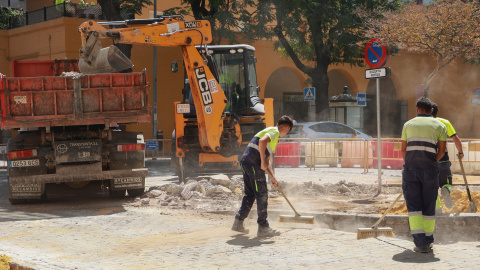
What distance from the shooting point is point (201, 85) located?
552 inches

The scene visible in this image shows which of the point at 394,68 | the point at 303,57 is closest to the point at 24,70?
the point at 303,57

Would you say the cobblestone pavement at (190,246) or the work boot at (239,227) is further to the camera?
the work boot at (239,227)

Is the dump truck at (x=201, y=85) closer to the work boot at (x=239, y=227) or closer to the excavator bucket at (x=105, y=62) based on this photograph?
the excavator bucket at (x=105, y=62)

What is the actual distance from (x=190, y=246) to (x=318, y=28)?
2129 cm

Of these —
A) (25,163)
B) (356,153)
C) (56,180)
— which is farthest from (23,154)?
(356,153)

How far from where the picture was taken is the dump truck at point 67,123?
11.6 m

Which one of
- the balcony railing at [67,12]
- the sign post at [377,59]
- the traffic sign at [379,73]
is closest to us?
the traffic sign at [379,73]

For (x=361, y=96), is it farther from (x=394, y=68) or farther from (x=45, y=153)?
(x=45, y=153)

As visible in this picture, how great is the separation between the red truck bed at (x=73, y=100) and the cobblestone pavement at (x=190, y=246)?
1.98 metres

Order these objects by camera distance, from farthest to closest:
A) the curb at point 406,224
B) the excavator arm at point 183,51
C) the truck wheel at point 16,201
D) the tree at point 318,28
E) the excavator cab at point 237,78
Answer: the tree at point 318,28 → the excavator cab at point 237,78 → the excavator arm at point 183,51 → the truck wheel at point 16,201 → the curb at point 406,224

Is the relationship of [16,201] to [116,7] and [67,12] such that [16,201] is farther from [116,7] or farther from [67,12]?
[67,12]

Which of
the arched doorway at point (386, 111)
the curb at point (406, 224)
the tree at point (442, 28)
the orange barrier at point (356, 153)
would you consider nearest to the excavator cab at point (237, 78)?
the orange barrier at point (356, 153)

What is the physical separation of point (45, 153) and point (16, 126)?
0.70m

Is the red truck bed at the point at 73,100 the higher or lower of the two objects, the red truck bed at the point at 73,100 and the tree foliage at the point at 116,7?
the lower
